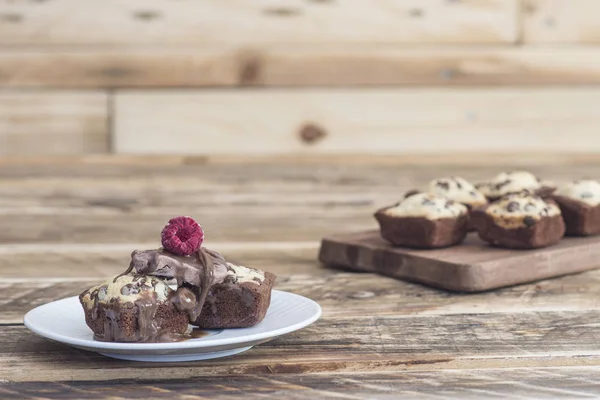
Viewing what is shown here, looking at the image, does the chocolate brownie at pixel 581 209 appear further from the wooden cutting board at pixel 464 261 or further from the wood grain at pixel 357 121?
the wood grain at pixel 357 121

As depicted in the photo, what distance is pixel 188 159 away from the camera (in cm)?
353

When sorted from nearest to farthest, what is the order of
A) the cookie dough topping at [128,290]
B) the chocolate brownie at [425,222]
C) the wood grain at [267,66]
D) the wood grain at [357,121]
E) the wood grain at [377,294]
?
1. the cookie dough topping at [128,290]
2. the wood grain at [377,294]
3. the chocolate brownie at [425,222]
4. the wood grain at [267,66]
5. the wood grain at [357,121]

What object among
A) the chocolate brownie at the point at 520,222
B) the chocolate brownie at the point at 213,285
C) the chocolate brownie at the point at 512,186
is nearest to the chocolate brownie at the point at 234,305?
the chocolate brownie at the point at 213,285

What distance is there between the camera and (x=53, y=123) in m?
3.72

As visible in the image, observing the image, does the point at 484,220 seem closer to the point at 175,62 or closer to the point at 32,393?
the point at 32,393

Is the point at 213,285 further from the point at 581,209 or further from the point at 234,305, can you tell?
the point at 581,209

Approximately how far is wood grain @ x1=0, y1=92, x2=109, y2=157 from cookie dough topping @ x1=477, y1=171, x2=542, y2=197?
2.14 meters

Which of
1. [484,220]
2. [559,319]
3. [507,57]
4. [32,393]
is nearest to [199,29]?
[507,57]

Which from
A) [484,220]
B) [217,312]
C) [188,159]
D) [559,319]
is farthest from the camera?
[188,159]

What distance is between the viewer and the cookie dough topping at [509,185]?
181cm

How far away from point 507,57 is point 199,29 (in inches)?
45.1

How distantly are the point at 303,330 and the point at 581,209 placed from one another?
2.23 ft

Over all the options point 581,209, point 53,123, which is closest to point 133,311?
point 581,209

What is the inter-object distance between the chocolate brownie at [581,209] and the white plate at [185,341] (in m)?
0.64
